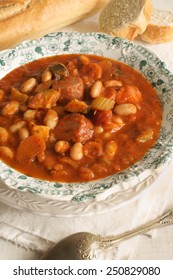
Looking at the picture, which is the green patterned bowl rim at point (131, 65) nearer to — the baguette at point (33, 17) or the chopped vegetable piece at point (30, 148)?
the chopped vegetable piece at point (30, 148)

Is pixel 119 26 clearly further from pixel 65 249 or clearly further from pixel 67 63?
pixel 65 249

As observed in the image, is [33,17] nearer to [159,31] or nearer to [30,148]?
[159,31]

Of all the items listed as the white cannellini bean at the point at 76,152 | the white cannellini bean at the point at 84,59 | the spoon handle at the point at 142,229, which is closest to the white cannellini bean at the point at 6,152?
the white cannellini bean at the point at 76,152

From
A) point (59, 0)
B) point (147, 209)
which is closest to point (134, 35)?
point (59, 0)

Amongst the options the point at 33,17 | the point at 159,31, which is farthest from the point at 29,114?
the point at 159,31

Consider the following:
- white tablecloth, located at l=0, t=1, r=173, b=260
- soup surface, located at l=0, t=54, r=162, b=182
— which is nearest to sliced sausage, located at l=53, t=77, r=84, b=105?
soup surface, located at l=0, t=54, r=162, b=182

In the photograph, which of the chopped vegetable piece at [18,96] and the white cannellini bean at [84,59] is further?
the white cannellini bean at [84,59]
